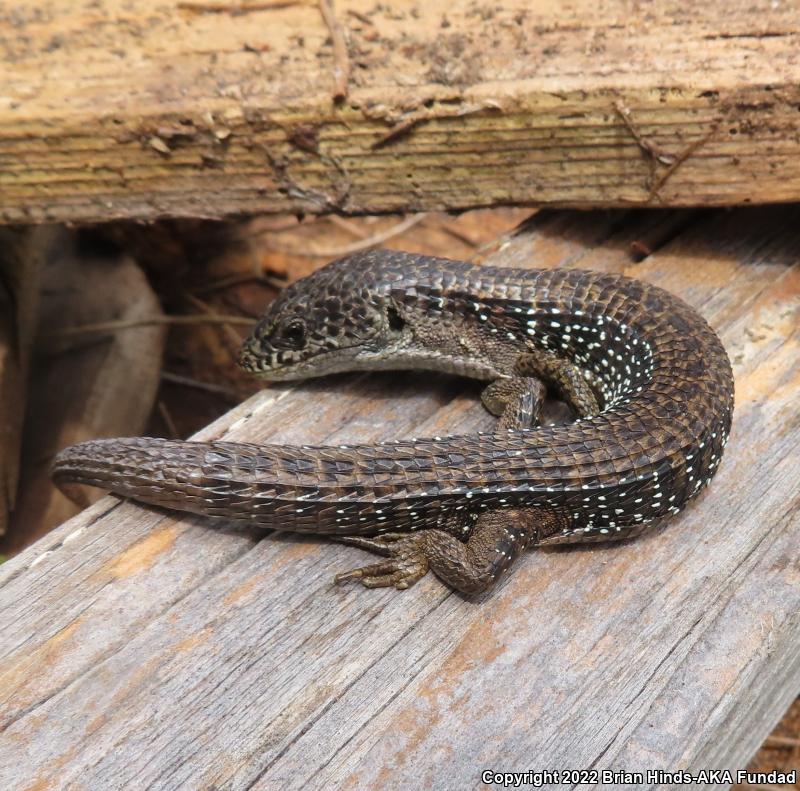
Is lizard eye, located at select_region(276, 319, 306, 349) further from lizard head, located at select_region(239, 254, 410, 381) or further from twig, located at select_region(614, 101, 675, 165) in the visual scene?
twig, located at select_region(614, 101, 675, 165)

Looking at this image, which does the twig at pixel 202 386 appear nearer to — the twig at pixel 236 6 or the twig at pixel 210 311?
the twig at pixel 210 311

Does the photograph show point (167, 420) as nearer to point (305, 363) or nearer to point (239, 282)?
point (239, 282)

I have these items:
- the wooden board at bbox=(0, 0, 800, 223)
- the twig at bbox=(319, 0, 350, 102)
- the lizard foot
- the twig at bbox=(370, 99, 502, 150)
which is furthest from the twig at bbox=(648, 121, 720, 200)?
the lizard foot

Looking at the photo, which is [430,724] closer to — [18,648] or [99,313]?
[18,648]

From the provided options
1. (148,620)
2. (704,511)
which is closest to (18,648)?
(148,620)

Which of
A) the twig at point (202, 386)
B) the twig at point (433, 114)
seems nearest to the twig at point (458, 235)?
the twig at point (202, 386)
